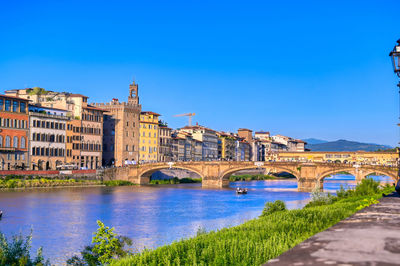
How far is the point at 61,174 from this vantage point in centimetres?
7644

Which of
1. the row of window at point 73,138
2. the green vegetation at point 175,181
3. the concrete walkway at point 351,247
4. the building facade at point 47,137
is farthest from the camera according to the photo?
the green vegetation at point 175,181

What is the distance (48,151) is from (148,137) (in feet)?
97.0

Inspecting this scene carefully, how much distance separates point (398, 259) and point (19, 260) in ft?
41.7

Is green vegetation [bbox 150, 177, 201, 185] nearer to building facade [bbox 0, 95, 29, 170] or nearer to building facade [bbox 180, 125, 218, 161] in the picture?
building facade [bbox 0, 95, 29, 170]

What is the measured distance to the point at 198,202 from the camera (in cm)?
5412

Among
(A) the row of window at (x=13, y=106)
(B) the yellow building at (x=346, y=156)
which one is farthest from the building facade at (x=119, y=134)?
(B) the yellow building at (x=346, y=156)

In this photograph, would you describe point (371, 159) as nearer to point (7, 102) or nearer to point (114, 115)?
point (114, 115)

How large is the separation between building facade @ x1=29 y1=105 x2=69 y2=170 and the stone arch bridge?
30.7 ft

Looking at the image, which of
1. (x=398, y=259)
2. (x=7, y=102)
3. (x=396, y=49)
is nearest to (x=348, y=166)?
(x=7, y=102)

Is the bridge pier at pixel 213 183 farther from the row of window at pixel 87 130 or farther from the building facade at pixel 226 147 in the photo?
the building facade at pixel 226 147

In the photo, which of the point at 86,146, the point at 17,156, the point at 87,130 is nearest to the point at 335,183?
the point at 86,146

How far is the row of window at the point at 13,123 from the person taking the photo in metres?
71.8

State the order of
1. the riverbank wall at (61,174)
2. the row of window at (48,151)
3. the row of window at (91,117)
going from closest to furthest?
the riverbank wall at (61,174) → the row of window at (48,151) → the row of window at (91,117)

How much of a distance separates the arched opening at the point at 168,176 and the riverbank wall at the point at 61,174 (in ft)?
30.9
